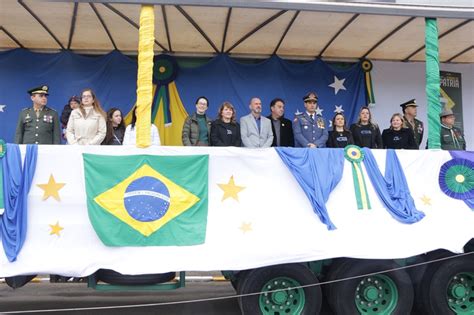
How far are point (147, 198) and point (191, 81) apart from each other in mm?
4181

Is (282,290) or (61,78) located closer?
(282,290)

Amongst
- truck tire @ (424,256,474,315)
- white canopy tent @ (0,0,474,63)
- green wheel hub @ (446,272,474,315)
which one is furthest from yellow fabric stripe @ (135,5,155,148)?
green wheel hub @ (446,272,474,315)

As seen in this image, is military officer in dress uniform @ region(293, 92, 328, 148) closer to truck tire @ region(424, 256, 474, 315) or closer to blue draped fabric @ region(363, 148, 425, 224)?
blue draped fabric @ region(363, 148, 425, 224)

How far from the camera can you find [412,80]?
9344 millimetres

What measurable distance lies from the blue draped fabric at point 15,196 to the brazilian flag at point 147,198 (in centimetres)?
59

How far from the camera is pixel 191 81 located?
894 centimetres

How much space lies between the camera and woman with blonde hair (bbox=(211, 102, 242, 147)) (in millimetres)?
6188

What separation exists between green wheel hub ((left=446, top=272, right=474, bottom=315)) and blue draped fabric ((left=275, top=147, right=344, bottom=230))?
5.10 feet

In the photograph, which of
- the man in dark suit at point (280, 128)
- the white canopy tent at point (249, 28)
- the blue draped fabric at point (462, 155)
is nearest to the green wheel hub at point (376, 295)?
the blue draped fabric at point (462, 155)

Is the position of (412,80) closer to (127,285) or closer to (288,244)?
(288,244)

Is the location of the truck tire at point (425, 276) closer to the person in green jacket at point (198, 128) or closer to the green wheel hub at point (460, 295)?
the green wheel hub at point (460, 295)

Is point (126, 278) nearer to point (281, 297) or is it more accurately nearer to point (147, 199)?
point (147, 199)

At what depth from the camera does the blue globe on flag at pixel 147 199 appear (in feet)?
16.9

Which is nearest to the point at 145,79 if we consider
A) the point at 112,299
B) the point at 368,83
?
the point at 112,299
